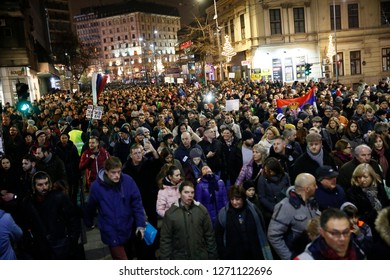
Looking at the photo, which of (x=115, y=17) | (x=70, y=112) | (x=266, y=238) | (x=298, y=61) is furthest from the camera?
(x=115, y=17)

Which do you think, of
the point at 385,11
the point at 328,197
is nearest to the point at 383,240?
the point at 328,197

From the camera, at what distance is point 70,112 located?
49.0 ft

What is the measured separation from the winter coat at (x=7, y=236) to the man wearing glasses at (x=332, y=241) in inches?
112

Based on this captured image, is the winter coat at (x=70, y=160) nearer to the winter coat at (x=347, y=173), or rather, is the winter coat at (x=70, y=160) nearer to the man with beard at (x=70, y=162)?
the man with beard at (x=70, y=162)

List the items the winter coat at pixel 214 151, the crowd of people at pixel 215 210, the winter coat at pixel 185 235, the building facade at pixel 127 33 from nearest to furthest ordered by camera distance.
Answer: the crowd of people at pixel 215 210, the winter coat at pixel 185 235, the winter coat at pixel 214 151, the building facade at pixel 127 33

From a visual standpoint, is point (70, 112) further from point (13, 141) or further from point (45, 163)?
point (45, 163)

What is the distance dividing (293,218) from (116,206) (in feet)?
6.36

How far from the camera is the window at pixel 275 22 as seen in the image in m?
41.1

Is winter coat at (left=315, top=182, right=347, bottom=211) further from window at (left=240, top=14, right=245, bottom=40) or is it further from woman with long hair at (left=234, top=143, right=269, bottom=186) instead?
window at (left=240, top=14, right=245, bottom=40)

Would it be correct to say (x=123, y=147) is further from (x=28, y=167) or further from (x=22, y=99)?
(x=22, y=99)

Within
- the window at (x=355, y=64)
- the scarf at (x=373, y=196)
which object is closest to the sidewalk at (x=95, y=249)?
the scarf at (x=373, y=196)

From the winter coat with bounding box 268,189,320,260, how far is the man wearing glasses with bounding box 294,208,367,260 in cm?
85

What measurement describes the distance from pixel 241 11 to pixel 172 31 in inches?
4620

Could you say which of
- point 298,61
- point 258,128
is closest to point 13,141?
point 258,128
